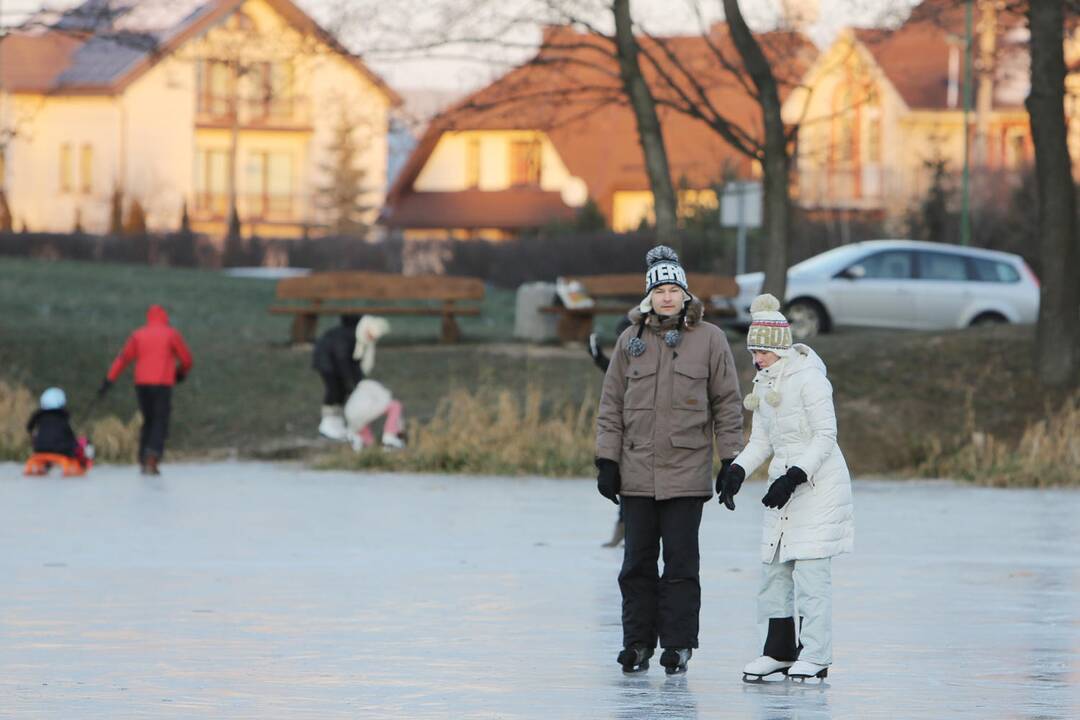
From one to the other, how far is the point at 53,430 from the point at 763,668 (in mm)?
11666

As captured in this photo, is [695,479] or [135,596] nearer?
[695,479]

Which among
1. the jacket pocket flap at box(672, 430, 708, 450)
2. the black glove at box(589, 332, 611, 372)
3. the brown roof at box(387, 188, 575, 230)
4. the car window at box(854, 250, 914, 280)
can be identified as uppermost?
the brown roof at box(387, 188, 575, 230)

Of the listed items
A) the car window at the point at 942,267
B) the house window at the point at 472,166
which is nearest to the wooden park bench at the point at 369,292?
the car window at the point at 942,267

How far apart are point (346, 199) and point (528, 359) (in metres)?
52.1

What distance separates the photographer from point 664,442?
938 centimetres

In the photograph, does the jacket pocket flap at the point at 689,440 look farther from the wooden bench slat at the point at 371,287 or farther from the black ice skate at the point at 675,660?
the wooden bench slat at the point at 371,287

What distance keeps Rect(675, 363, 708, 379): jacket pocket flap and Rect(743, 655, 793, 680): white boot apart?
1176 mm

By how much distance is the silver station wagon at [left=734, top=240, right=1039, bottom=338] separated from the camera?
3103 centimetres

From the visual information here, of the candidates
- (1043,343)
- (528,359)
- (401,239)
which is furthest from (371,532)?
(401,239)

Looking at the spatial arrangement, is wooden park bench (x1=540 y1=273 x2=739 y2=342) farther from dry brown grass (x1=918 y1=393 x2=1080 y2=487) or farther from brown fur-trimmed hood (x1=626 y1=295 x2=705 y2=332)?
brown fur-trimmed hood (x1=626 y1=295 x2=705 y2=332)

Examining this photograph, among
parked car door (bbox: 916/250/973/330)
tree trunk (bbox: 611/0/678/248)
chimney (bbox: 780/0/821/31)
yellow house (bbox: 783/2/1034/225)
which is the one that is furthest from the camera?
yellow house (bbox: 783/2/1034/225)

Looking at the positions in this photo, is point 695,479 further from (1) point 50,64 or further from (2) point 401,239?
(1) point 50,64

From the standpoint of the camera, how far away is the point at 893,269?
3166 centimetres

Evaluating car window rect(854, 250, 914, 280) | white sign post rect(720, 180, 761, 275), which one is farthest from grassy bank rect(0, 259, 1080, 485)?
car window rect(854, 250, 914, 280)
